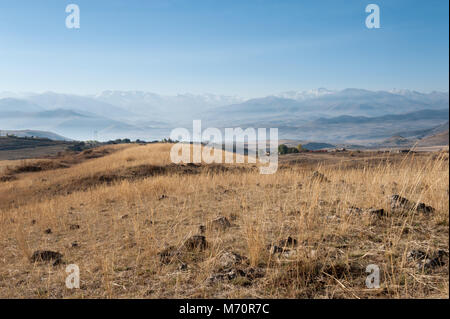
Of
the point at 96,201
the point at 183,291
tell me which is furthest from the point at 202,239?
the point at 96,201

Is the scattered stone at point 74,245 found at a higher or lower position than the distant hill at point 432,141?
lower

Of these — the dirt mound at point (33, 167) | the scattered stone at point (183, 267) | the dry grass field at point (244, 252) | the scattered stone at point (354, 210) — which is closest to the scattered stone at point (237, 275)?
the dry grass field at point (244, 252)

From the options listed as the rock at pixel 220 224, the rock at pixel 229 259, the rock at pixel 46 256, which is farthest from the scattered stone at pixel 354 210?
the rock at pixel 46 256

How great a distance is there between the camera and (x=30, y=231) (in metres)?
7.20

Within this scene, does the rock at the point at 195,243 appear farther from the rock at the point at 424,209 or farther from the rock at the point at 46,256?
the rock at the point at 424,209

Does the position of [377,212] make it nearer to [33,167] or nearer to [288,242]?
[288,242]

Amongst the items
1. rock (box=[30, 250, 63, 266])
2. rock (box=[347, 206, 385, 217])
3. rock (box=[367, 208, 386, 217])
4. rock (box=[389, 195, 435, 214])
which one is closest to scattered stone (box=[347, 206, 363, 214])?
rock (box=[347, 206, 385, 217])

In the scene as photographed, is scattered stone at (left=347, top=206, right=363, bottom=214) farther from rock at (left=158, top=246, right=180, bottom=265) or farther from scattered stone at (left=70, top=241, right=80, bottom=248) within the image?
scattered stone at (left=70, top=241, right=80, bottom=248)

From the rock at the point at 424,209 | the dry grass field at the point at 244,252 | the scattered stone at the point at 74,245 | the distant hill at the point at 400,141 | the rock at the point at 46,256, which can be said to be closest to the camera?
the dry grass field at the point at 244,252

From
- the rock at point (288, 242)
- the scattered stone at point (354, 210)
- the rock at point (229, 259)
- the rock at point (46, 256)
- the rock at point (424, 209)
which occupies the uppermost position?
the rock at point (424, 209)

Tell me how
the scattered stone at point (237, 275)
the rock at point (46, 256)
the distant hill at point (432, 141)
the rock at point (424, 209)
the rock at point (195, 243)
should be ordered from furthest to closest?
the distant hill at point (432, 141), the rock at point (424, 209), the rock at point (46, 256), the rock at point (195, 243), the scattered stone at point (237, 275)

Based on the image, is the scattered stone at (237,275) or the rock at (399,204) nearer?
the scattered stone at (237,275)
